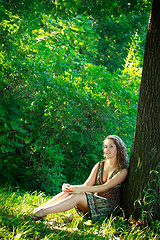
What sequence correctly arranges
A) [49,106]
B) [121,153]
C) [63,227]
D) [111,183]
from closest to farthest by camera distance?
[63,227], [111,183], [121,153], [49,106]

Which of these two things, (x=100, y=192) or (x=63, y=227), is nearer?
(x=63, y=227)

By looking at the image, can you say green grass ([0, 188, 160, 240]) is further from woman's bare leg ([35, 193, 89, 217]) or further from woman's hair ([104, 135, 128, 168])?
woman's hair ([104, 135, 128, 168])

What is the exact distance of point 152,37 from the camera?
13.3 feet

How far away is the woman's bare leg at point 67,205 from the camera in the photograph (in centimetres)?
395

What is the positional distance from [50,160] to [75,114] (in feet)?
3.37

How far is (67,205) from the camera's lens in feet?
13.3

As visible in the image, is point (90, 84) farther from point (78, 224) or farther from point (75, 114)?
point (78, 224)

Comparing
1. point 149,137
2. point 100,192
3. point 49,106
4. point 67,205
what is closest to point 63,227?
point 67,205

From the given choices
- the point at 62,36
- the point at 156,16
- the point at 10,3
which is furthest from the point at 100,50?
the point at 156,16

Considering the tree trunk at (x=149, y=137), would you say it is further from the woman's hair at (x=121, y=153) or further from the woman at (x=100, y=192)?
the woman's hair at (x=121, y=153)

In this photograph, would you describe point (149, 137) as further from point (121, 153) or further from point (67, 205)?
point (67, 205)

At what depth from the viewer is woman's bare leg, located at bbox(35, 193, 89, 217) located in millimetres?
3951

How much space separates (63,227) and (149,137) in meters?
1.44

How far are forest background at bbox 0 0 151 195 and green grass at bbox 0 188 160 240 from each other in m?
1.71
